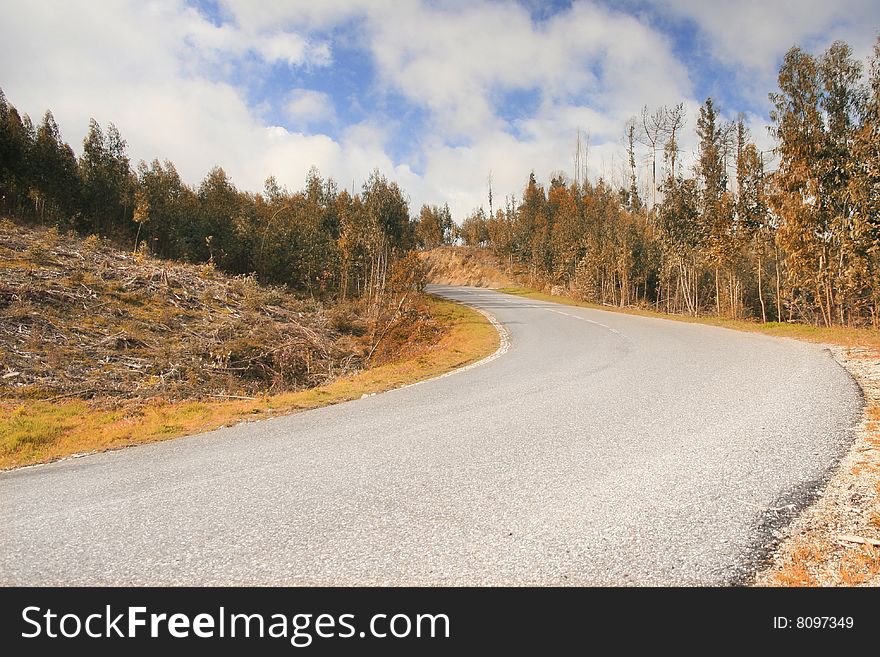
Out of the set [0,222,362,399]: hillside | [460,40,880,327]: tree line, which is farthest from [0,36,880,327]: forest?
[0,222,362,399]: hillside

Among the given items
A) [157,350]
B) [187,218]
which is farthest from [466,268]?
[157,350]

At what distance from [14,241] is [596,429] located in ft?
77.8

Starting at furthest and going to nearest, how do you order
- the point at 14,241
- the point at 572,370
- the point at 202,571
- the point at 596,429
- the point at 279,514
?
the point at 14,241 < the point at 572,370 < the point at 596,429 < the point at 279,514 < the point at 202,571

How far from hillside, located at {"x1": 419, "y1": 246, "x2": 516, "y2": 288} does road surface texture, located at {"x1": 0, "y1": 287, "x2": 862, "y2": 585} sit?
60.7 meters

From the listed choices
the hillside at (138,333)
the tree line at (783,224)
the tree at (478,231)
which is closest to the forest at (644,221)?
the tree line at (783,224)

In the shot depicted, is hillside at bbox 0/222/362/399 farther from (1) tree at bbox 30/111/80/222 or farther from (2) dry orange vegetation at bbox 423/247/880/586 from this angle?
(1) tree at bbox 30/111/80/222

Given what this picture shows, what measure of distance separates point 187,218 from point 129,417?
34290mm

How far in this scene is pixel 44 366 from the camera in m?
11.5

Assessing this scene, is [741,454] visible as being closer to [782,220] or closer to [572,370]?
[572,370]

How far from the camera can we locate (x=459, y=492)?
407 centimetres

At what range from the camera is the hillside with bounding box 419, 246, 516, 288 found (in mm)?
69875

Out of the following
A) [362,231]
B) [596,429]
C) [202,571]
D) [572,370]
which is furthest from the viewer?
[362,231]

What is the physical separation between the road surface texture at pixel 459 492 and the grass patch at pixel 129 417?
2.40 feet

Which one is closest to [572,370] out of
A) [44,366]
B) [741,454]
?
[741,454]
